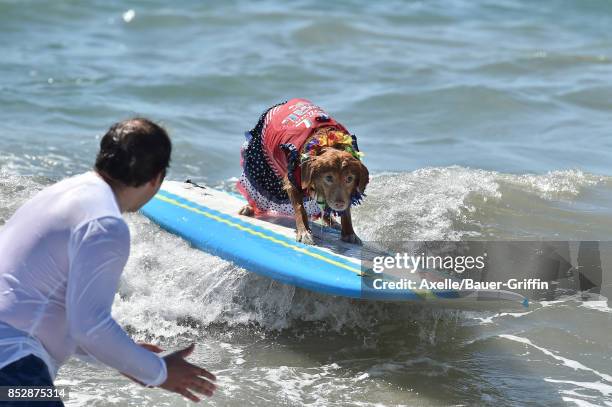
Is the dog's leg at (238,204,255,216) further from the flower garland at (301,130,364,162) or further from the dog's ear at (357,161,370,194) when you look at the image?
the dog's ear at (357,161,370,194)

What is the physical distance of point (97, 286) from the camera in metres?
2.59

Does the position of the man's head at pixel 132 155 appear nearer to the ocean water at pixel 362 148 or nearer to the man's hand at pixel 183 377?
the man's hand at pixel 183 377

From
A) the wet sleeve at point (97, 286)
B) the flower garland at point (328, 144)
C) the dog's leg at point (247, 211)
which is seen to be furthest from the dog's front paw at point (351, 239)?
the wet sleeve at point (97, 286)

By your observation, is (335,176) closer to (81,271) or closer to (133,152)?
(133,152)

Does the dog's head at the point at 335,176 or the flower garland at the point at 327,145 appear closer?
the dog's head at the point at 335,176

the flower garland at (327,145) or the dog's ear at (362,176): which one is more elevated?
the flower garland at (327,145)

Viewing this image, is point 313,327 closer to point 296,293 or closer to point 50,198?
point 296,293

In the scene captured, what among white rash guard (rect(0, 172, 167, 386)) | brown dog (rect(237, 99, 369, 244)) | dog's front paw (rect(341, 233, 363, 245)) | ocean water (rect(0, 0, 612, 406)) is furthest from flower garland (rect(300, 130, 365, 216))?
white rash guard (rect(0, 172, 167, 386))

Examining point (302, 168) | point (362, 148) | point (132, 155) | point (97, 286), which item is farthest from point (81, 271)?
point (362, 148)

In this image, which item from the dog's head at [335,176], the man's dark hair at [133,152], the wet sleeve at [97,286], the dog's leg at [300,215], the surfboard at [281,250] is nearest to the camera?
the wet sleeve at [97,286]

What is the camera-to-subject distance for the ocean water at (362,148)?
209 inches

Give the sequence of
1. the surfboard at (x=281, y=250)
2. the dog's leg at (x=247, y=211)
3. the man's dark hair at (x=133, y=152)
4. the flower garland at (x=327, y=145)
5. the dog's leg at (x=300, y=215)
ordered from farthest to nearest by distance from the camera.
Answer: the dog's leg at (x=247, y=211) → the dog's leg at (x=300, y=215) → the flower garland at (x=327, y=145) → the surfboard at (x=281, y=250) → the man's dark hair at (x=133, y=152)

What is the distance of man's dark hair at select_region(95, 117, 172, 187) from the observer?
9.04 ft

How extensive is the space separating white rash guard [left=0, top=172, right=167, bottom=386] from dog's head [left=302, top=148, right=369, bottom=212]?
290 centimetres
